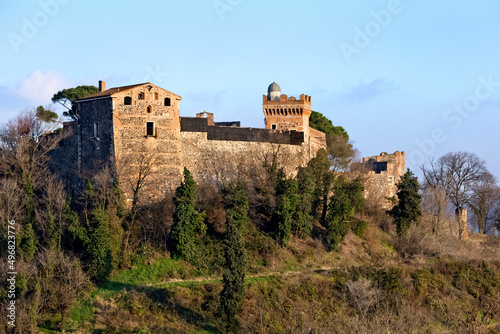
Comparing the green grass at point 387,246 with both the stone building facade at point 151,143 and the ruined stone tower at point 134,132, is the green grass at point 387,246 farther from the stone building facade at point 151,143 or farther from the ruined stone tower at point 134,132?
the ruined stone tower at point 134,132

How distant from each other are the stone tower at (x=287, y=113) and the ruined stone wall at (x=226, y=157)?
9.99 ft

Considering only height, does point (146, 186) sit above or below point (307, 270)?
above

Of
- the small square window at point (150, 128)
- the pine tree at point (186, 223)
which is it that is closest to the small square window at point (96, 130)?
the small square window at point (150, 128)

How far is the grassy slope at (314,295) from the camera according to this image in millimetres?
34031

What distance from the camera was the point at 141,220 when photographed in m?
40.3

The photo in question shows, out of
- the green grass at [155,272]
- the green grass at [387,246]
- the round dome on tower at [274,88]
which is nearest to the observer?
the green grass at [155,272]

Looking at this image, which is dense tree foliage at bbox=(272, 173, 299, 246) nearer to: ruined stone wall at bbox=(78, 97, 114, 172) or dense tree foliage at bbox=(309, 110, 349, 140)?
ruined stone wall at bbox=(78, 97, 114, 172)

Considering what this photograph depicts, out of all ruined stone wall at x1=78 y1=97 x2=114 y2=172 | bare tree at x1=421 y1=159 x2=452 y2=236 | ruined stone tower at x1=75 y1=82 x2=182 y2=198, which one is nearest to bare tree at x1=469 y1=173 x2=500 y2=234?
bare tree at x1=421 y1=159 x2=452 y2=236

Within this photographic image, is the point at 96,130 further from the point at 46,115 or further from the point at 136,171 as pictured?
the point at 46,115

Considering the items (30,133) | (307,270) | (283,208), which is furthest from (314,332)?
(30,133)

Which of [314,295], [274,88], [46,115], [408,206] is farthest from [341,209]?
[46,115]

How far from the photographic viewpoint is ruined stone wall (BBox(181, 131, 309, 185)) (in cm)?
4419

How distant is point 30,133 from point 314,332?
20.8 m

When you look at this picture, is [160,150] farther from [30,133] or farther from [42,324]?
[42,324]
